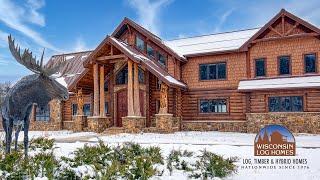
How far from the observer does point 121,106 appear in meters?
25.0

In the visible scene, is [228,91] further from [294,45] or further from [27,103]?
[27,103]

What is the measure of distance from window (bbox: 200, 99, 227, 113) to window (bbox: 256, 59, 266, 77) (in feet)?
9.86

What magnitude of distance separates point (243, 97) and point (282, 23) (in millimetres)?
5532

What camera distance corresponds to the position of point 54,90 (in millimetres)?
7938

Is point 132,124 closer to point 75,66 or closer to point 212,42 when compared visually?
point 212,42

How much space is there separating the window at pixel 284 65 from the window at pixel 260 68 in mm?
1105

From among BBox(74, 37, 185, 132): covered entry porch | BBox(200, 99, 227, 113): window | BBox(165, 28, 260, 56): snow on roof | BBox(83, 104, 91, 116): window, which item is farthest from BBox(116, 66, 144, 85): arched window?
BBox(200, 99, 227, 113): window

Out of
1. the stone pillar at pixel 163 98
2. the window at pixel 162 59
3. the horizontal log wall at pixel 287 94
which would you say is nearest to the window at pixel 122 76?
the window at pixel 162 59

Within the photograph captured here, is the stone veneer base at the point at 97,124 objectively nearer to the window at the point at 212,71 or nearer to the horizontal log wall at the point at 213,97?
the horizontal log wall at the point at 213,97

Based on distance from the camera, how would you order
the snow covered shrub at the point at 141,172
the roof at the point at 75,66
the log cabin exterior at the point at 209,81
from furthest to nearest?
the roof at the point at 75,66
the log cabin exterior at the point at 209,81
the snow covered shrub at the point at 141,172

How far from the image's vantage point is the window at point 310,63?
69.3 feet

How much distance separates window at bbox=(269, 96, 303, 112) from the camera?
2088 cm

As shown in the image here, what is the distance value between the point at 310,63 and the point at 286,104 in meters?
3.13

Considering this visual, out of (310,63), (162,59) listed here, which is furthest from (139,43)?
(310,63)
